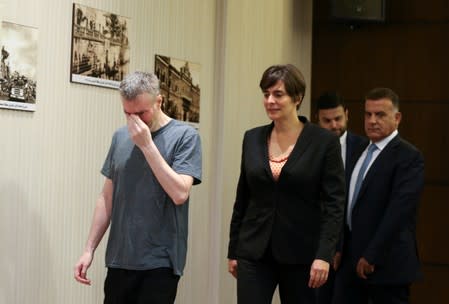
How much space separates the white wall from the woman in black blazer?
898 mm

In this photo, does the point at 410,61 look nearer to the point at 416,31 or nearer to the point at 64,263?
the point at 416,31

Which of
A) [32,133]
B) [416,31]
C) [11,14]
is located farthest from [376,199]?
[416,31]

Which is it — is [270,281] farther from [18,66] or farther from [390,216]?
[18,66]

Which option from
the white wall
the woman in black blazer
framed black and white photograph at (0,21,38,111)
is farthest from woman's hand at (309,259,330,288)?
framed black and white photograph at (0,21,38,111)

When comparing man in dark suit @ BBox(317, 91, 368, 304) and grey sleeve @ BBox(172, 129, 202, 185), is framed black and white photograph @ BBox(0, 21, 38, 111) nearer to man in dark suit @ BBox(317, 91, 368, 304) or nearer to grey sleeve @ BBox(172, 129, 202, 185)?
grey sleeve @ BBox(172, 129, 202, 185)

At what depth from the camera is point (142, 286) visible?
2729mm

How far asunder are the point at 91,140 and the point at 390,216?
1442 mm

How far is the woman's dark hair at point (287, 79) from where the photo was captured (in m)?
2.94

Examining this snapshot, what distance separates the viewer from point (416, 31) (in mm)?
5477

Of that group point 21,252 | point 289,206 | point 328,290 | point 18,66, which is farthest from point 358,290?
point 18,66

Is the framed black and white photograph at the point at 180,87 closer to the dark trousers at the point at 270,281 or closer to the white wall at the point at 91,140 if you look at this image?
the white wall at the point at 91,140

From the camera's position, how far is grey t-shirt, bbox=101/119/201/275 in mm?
2721

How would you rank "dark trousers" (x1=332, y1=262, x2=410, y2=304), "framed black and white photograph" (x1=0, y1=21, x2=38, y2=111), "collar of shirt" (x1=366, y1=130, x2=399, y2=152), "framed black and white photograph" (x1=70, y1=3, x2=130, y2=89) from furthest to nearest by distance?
"collar of shirt" (x1=366, y1=130, x2=399, y2=152), "dark trousers" (x1=332, y1=262, x2=410, y2=304), "framed black and white photograph" (x1=70, y1=3, x2=130, y2=89), "framed black and white photograph" (x1=0, y1=21, x2=38, y2=111)

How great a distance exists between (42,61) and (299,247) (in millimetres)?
1372
